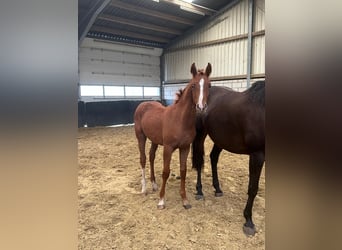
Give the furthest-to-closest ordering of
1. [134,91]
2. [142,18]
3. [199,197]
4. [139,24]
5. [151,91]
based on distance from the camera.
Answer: [151,91] → [134,91] → [139,24] → [142,18] → [199,197]

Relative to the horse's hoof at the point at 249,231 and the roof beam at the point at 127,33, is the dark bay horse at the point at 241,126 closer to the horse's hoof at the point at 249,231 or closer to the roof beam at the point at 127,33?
the horse's hoof at the point at 249,231

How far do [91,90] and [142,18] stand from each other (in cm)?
276

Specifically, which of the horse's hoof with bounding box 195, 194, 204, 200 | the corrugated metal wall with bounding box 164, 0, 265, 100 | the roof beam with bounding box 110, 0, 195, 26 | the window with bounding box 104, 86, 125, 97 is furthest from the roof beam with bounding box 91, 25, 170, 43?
the horse's hoof with bounding box 195, 194, 204, 200

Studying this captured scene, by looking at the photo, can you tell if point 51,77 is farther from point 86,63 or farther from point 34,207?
point 86,63

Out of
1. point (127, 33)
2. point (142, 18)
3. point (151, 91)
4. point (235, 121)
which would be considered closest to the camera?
point (235, 121)

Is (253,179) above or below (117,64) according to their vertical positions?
below

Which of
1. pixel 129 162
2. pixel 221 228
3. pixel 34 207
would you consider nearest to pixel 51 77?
pixel 34 207

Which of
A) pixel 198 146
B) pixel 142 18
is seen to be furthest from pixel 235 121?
pixel 142 18

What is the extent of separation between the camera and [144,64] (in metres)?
9.89

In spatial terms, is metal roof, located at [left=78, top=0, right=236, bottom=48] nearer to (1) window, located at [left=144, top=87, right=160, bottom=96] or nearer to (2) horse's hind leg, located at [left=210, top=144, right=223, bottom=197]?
(1) window, located at [left=144, top=87, right=160, bottom=96]

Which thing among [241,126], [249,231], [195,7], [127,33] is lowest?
[249,231]

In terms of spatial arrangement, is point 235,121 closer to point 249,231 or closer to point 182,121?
point 182,121

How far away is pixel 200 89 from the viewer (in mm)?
1963

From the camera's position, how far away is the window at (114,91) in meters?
8.85
